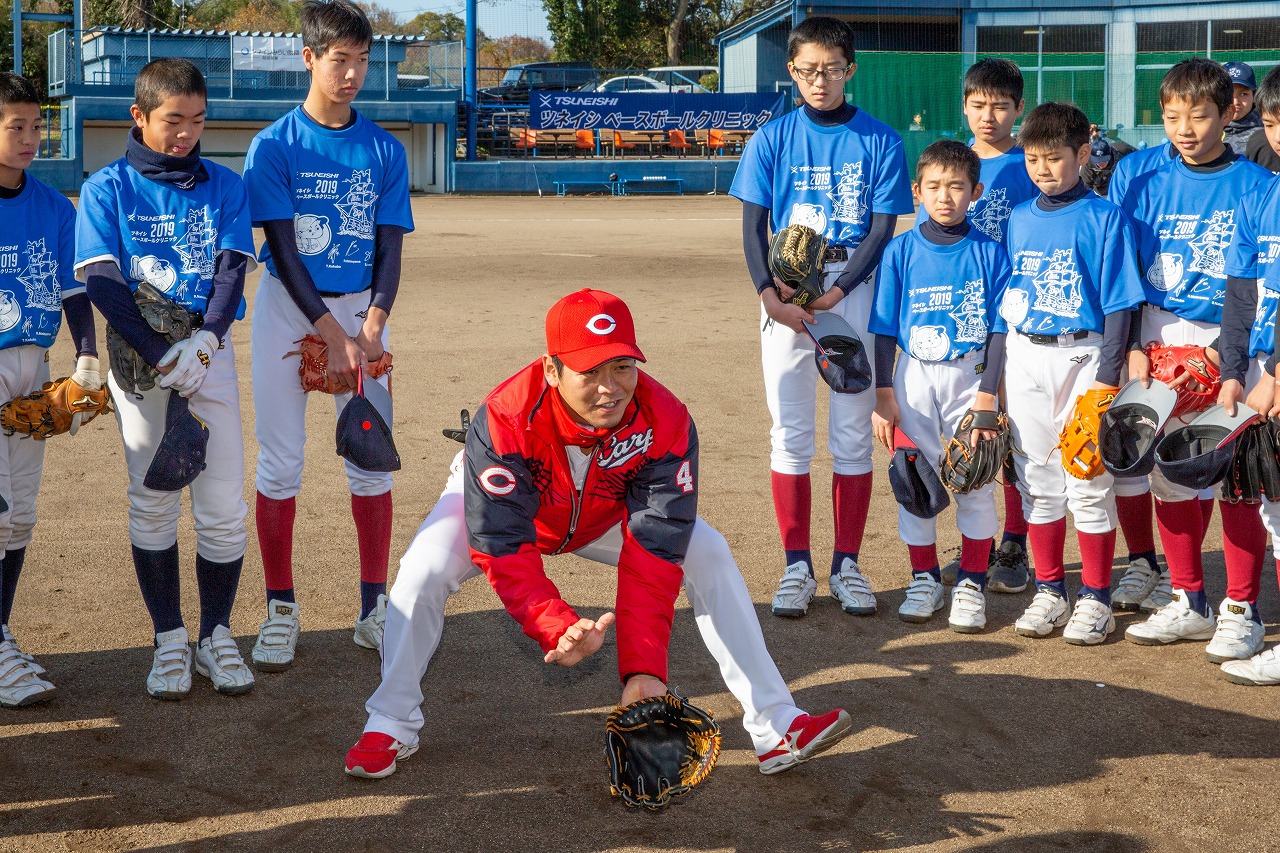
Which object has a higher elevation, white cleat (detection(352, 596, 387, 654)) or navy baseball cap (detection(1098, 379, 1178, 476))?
navy baseball cap (detection(1098, 379, 1178, 476))

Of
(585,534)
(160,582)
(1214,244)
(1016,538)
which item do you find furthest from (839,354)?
(160,582)

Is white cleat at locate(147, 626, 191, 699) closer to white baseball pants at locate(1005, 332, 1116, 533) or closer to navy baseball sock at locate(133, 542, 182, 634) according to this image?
navy baseball sock at locate(133, 542, 182, 634)

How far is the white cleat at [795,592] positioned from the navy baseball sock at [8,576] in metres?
2.97

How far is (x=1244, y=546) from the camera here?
468cm

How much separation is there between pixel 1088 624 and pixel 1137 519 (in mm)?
697

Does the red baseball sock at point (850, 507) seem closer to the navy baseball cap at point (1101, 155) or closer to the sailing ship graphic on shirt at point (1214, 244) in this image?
the sailing ship graphic on shirt at point (1214, 244)

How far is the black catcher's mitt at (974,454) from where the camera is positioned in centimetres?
482

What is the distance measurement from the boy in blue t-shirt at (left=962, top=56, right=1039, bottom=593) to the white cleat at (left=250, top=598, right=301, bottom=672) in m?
2.90

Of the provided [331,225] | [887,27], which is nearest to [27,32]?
[887,27]

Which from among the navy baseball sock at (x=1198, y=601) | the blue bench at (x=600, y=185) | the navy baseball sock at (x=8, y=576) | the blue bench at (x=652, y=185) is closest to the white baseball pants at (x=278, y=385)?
the navy baseball sock at (x=8, y=576)

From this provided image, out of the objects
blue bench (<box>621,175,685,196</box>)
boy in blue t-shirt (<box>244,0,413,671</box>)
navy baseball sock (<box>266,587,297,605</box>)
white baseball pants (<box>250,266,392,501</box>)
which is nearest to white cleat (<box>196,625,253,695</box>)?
boy in blue t-shirt (<box>244,0,413,671</box>)

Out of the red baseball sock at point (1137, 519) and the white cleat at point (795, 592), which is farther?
the red baseball sock at point (1137, 519)

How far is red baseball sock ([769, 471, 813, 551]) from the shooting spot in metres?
5.29

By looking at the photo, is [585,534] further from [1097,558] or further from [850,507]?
[1097,558]
